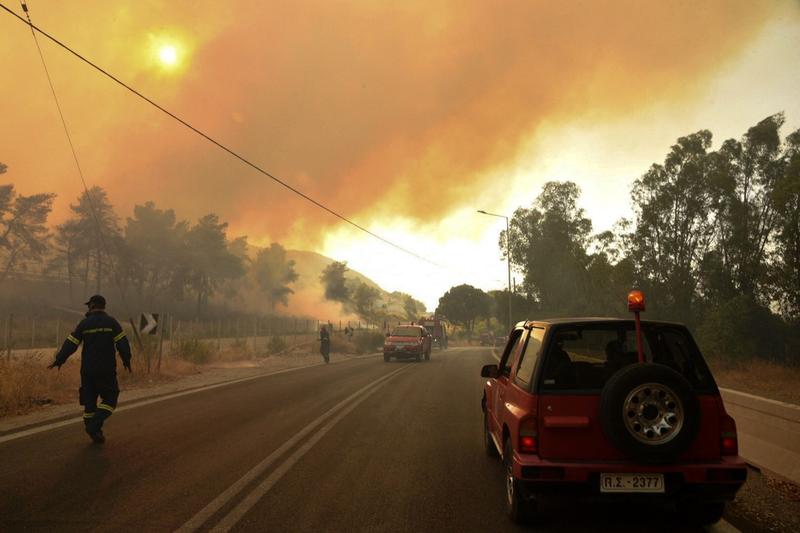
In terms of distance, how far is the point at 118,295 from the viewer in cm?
9581

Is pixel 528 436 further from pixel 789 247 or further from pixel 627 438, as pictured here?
pixel 789 247

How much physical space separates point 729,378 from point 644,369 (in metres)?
17.3

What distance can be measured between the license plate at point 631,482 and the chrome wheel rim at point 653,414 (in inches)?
10.9

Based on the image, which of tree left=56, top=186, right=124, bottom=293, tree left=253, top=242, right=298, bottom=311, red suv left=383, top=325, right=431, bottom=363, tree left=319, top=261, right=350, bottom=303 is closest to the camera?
red suv left=383, top=325, right=431, bottom=363

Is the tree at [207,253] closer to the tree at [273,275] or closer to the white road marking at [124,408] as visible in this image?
the tree at [273,275]

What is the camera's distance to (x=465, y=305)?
120625mm

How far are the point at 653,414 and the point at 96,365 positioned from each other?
23.6 ft

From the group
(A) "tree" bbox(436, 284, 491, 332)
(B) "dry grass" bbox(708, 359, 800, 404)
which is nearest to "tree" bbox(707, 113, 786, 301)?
(B) "dry grass" bbox(708, 359, 800, 404)

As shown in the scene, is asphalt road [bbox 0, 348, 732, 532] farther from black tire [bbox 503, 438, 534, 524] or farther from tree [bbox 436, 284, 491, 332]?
tree [bbox 436, 284, 491, 332]

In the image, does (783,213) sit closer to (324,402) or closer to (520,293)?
(324,402)

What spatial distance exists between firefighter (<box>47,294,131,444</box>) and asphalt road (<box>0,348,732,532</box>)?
1.32 feet

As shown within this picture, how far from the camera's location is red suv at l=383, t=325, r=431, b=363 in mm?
30062

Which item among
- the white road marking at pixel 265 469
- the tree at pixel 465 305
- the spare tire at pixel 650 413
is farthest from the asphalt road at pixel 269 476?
the tree at pixel 465 305

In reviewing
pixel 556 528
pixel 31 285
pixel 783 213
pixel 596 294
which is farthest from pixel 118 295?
pixel 556 528
